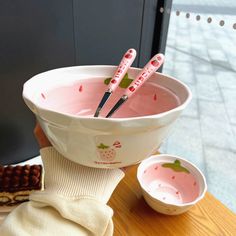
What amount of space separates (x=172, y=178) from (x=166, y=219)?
88 mm

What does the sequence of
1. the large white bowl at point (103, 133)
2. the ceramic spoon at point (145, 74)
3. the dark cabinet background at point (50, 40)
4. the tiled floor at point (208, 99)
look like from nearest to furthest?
the large white bowl at point (103, 133) → the ceramic spoon at point (145, 74) → the dark cabinet background at point (50, 40) → the tiled floor at point (208, 99)

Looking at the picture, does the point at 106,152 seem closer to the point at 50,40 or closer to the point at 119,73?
the point at 119,73

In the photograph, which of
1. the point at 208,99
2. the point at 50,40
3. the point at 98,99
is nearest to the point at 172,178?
the point at 98,99

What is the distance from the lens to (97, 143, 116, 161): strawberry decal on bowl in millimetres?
300

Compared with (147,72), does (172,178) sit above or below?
below

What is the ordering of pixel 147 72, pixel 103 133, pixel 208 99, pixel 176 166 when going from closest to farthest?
pixel 103 133 < pixel 147 72 < pixel 176 166 < pixel 208 99

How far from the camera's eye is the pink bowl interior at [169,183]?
480 millimetres

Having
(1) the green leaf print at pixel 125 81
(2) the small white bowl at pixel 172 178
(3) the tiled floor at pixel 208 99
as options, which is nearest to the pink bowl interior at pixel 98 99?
(1) the green leaf print at pixel 125 81

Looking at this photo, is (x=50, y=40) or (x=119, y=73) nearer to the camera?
(x=119, y=73)

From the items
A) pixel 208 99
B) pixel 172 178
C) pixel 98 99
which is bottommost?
pixel 208 99

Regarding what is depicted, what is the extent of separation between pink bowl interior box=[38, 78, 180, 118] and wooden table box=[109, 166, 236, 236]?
0.49ft

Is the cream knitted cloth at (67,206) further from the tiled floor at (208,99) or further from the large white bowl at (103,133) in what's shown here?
the tiled floor at (208,99)

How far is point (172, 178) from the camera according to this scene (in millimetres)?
509

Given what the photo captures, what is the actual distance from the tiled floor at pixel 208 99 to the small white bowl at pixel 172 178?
313mm
